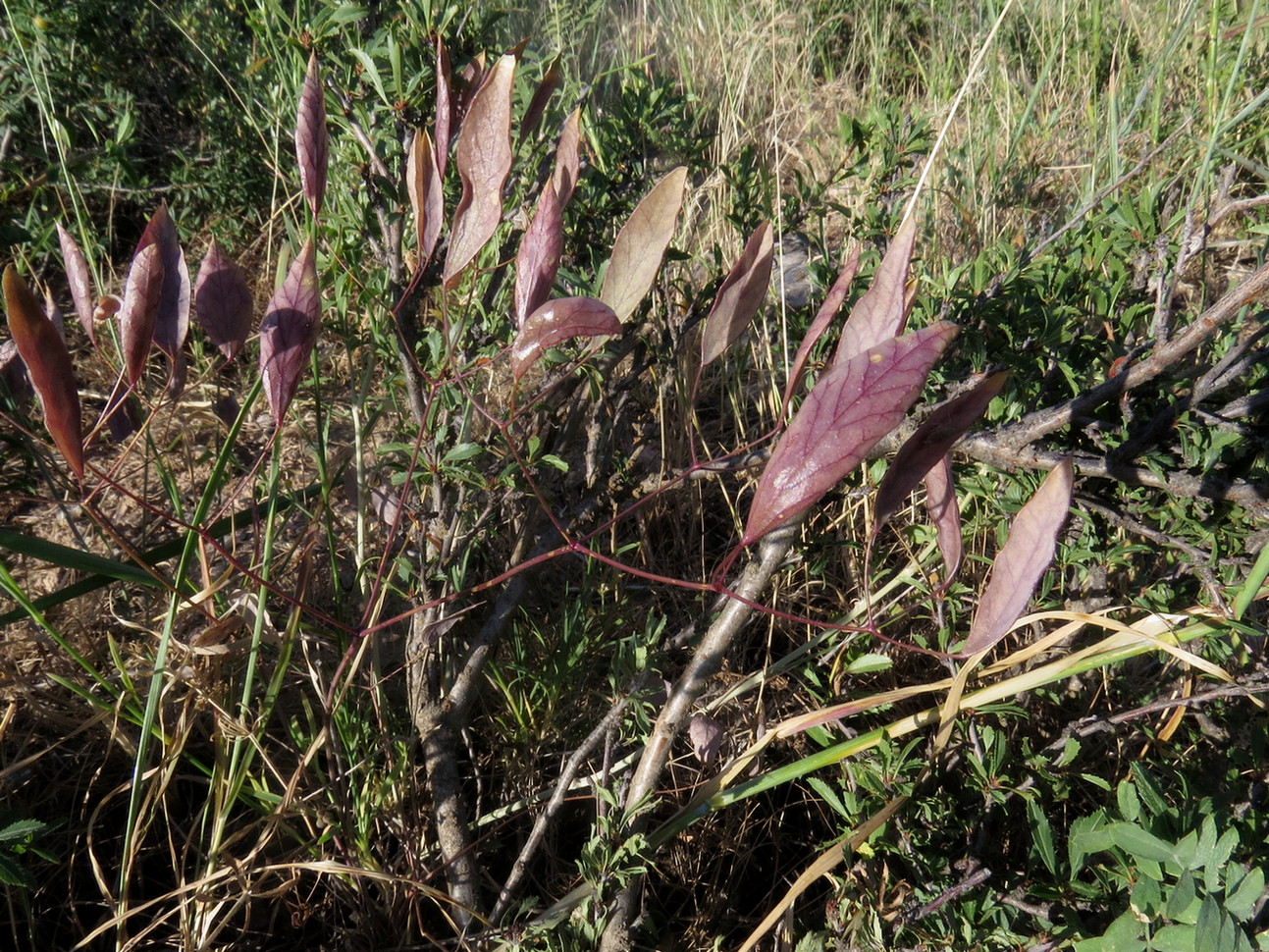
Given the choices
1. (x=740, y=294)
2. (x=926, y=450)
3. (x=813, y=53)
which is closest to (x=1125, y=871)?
(x=926, y=450)

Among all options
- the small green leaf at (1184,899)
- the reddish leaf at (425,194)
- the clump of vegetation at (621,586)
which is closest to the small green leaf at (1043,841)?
the clump of vegetation at (621,586)

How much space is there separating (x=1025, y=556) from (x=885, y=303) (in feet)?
0.60

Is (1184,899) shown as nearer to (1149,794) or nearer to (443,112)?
(1149,794)

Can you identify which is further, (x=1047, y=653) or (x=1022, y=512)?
(x=1047, y=653)

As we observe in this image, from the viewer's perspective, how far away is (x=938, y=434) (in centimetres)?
49

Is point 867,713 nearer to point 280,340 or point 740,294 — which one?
point 740,294

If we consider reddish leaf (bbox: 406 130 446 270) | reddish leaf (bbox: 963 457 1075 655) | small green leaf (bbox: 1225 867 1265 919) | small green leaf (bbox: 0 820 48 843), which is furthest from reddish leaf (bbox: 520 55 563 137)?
small green leaf (bbox: 1225 867 1265 919)

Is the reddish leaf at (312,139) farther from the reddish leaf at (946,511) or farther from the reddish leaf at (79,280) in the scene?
the reddish leaf at (946,511)

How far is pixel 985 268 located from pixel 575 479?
2.01 ft

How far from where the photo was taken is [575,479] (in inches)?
49.0

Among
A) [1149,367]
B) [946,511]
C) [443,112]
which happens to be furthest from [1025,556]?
[443,112]

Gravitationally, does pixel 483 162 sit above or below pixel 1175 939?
above

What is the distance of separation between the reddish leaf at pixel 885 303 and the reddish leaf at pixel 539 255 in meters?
0.21

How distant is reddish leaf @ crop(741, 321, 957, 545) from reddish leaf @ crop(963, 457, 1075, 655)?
15cm
